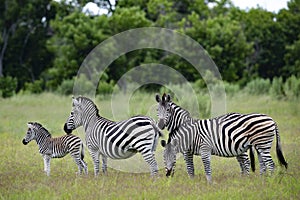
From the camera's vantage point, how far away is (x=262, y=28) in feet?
123

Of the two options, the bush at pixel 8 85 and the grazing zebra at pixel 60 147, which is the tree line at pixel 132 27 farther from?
the grazing zebra at pixel 60 147

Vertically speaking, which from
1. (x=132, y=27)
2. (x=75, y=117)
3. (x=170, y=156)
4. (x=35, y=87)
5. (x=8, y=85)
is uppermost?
(x=132, y=27)

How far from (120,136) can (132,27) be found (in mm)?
23604

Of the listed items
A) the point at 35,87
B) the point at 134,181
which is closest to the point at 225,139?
the point at 134,181

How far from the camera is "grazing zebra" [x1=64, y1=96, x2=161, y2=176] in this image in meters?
9.30

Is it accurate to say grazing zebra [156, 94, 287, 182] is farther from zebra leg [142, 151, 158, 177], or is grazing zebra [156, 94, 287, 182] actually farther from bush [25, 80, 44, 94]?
bush [25, 80, 44, 94]

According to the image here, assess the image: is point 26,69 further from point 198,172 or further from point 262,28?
point 198,172

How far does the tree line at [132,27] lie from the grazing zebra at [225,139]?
21.4 m

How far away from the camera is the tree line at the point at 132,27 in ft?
109

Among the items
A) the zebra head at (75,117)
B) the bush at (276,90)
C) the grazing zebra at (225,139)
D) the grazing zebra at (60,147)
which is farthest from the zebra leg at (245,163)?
the bush at (276,90)

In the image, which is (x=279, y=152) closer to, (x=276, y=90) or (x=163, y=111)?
(x=163, y=111)

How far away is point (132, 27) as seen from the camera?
1281 inches

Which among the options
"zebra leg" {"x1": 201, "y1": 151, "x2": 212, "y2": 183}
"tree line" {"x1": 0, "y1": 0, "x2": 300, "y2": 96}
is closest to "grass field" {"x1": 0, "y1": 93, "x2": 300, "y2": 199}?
"zebra leg" {"x1": 201, "y1": 151, "x2": 212, "y2": 183}

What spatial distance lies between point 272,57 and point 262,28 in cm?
210
